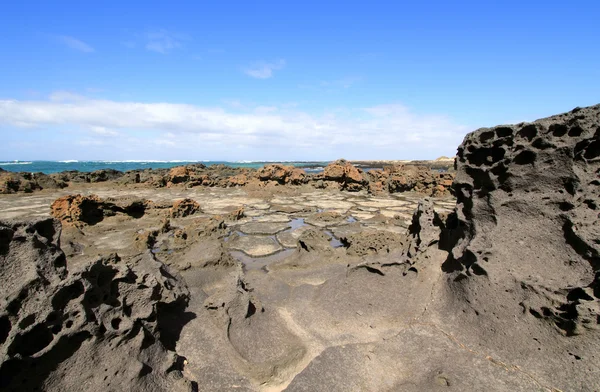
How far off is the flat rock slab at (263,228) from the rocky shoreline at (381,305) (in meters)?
2.61

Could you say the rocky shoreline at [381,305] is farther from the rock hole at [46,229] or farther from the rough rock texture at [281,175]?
the rough rock texture at [281,175]

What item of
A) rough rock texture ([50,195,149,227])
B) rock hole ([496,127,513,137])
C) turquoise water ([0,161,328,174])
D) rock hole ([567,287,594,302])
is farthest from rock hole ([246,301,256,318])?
turquoise water ([0,161,328,174])

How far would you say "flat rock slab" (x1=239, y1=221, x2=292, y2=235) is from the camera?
833 cm

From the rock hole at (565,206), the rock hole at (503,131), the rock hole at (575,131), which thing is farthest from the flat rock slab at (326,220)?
the rock hole at (575,131)

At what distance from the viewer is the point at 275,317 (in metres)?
3.83

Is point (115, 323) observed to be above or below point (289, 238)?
above

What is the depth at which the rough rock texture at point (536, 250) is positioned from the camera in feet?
9.32

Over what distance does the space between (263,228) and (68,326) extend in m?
6.31

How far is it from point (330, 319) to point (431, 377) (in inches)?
51.9

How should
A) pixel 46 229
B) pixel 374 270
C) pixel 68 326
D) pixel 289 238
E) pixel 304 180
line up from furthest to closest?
pixel 304 180
pixel 289 238
pixel 374 270
pixel 46 229
pixel 68 326

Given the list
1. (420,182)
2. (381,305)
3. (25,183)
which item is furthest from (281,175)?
(381,305)

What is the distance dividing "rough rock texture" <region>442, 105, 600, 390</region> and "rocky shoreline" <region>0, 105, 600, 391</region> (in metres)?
0.01

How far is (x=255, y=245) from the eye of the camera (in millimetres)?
7191

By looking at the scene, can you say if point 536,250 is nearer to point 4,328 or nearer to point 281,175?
point 4,328
